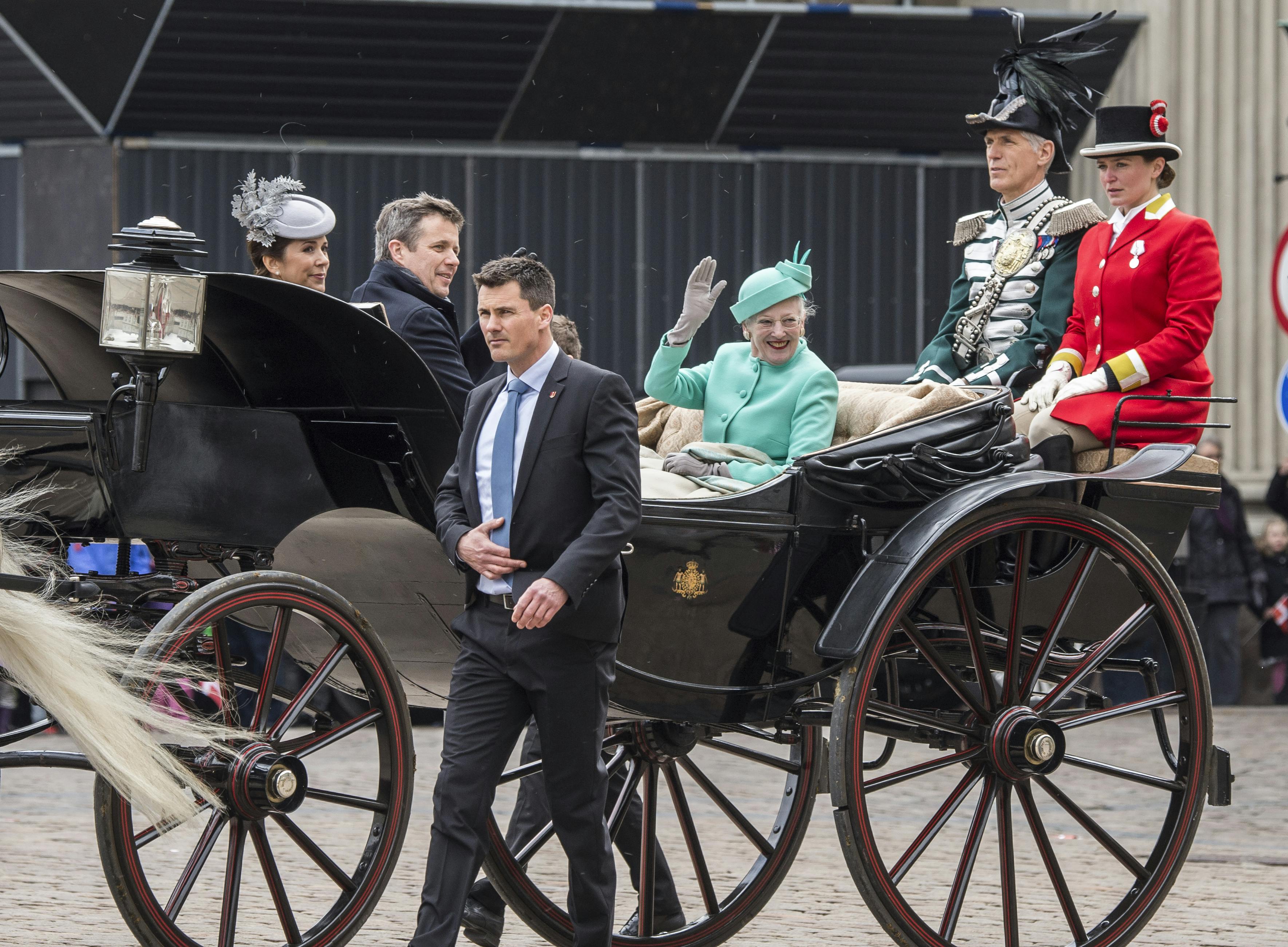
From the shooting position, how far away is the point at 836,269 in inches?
452

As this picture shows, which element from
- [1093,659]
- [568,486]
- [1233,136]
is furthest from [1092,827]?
[1233,136]

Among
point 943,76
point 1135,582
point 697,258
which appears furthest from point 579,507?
point 943,76

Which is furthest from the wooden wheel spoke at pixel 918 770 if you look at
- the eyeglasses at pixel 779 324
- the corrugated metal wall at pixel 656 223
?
the corrugated metal wall at pixel 656 223

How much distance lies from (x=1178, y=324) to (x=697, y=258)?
651 centimetres

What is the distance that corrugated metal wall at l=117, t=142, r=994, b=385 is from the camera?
11164mm

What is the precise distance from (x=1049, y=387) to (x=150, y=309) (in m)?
2.55

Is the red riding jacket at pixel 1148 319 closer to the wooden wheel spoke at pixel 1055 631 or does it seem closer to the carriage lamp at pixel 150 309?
the wooden wheel spoke at pixel 1055 631

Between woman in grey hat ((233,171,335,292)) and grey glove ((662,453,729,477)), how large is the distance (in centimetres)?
113

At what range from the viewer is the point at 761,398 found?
195 inches

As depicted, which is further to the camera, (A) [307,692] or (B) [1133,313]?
(B) [1133,313]

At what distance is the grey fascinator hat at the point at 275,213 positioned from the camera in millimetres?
5043

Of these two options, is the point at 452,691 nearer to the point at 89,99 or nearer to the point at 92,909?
the point at 92,909

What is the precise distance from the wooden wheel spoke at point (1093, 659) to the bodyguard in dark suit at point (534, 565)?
130 cm

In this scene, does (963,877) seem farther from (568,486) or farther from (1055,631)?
(568,486)
